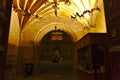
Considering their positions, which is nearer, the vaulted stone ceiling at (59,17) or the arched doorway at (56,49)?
the vaulted stone ceiling at (59,17)

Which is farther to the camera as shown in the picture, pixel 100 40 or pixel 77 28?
pixel 77 28

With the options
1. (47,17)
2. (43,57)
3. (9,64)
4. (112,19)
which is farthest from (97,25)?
(43,57)

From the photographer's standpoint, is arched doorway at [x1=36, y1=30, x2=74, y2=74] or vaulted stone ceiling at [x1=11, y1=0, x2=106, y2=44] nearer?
vaulted stone ceiling at [x1=11, y1=0, x2=106, y2=44]

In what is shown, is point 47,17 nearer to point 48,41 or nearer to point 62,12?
point 62,12

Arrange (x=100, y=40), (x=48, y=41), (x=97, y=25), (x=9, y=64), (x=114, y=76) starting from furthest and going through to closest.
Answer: (x=48, y=41), (x=97, y=25), (x=9, y=64), (x=100, y=40), (x=114, y=76)

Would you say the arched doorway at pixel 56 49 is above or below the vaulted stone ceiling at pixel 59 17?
below

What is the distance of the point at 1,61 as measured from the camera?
2572 mm

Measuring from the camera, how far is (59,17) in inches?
571

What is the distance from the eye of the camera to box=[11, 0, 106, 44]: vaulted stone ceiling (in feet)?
33.4

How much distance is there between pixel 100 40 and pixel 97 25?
514 cm

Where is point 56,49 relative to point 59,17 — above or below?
below

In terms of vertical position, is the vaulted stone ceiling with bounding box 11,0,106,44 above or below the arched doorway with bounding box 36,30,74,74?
above

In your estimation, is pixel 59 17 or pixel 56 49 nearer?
pixel 59 17

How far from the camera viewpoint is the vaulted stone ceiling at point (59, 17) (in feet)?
33.4
